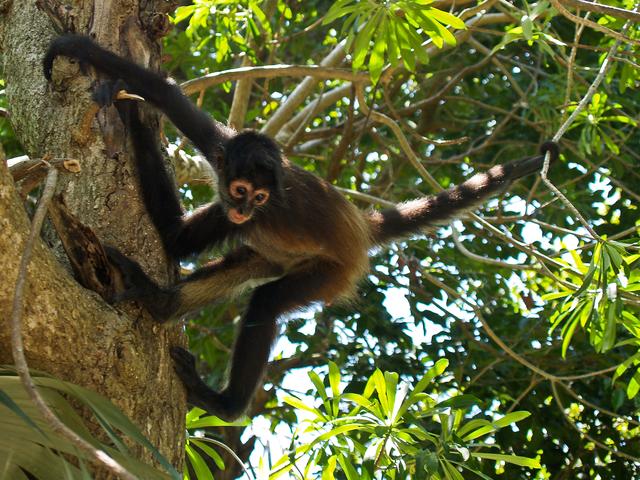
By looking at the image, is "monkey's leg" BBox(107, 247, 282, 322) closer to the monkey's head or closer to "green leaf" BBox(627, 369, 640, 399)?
the monkey's head

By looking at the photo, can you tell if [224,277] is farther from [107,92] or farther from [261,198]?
[107,92]

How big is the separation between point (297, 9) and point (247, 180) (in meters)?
4.18

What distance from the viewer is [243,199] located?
15.0 feet

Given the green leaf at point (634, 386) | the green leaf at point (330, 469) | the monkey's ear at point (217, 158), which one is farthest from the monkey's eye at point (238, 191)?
the green leaf at point (634, 386)

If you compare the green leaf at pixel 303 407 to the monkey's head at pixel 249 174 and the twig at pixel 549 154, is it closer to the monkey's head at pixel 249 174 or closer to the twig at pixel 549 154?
the monkey's head at pixel 249 174

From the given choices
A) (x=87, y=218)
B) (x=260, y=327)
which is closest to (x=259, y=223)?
(x=260, y=327)

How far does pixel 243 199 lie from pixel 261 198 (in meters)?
0.10

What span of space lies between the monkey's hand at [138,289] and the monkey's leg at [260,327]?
2.86 feet

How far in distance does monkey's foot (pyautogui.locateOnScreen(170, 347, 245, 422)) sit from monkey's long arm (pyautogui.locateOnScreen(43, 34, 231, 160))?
4.38 feet

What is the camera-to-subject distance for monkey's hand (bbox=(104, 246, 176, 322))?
319 centimetres

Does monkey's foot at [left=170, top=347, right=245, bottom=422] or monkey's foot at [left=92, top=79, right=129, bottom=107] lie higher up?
monkey's foot at [left=92, top=79, right=129, bottom=107]

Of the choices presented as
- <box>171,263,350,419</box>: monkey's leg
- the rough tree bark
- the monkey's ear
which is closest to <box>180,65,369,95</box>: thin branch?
the monkey's ear

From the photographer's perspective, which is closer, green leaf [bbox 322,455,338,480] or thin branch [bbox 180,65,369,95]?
green leaf [bbox 322,455,338,480]

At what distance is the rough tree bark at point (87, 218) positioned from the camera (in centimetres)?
264
